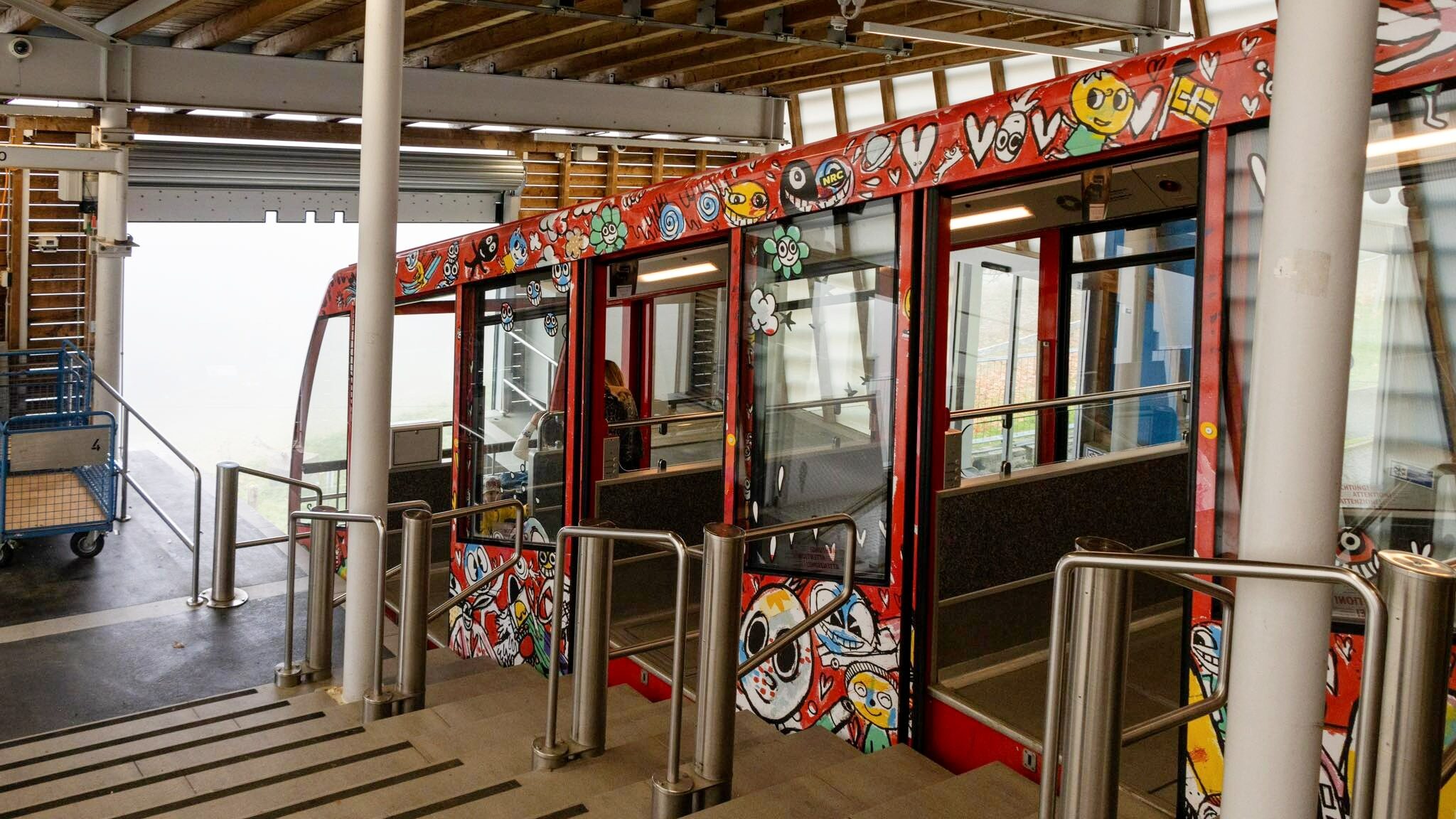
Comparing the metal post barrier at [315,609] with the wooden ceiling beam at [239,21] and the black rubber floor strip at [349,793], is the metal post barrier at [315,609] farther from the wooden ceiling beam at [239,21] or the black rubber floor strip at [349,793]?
the wooden ceiling beam at [239,21]

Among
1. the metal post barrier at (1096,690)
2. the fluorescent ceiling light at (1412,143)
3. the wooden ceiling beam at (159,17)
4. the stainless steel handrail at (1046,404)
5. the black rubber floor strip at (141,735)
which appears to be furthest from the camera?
the wooden ceiling beam at (159,17)

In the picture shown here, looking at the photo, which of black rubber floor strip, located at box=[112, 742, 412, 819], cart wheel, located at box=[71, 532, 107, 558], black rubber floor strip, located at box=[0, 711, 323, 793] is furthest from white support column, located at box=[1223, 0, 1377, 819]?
cart wheel, located at box=[71, 532, 107, 558]

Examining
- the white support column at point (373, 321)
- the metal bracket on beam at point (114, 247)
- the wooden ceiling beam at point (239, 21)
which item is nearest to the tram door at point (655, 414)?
the white support column at point (373, 321)

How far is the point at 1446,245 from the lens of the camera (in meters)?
2.13

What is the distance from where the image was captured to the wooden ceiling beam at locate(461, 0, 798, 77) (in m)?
8.27

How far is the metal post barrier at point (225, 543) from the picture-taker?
21.3 feet

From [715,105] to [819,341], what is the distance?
24.6 ft

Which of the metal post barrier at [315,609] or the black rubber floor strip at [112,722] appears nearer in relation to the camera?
the black rubber floor strip at [112,722]

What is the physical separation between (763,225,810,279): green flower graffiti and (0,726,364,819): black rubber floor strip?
2129 millimetres

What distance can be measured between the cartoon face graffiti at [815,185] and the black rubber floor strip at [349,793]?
2013 mm

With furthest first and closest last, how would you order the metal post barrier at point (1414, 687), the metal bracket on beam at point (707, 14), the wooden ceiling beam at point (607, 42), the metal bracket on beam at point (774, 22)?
the metal bracket on beam at point (774, 22), the wooden ceiling beam at point (607, 42), the metal bracket on beam at point (707, 14), the metal post barrier at point (1414, 687)

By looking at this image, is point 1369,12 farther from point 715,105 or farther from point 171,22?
point 715,105

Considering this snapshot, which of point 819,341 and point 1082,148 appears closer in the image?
point 1082,148

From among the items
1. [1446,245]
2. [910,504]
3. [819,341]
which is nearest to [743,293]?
[819,341]
